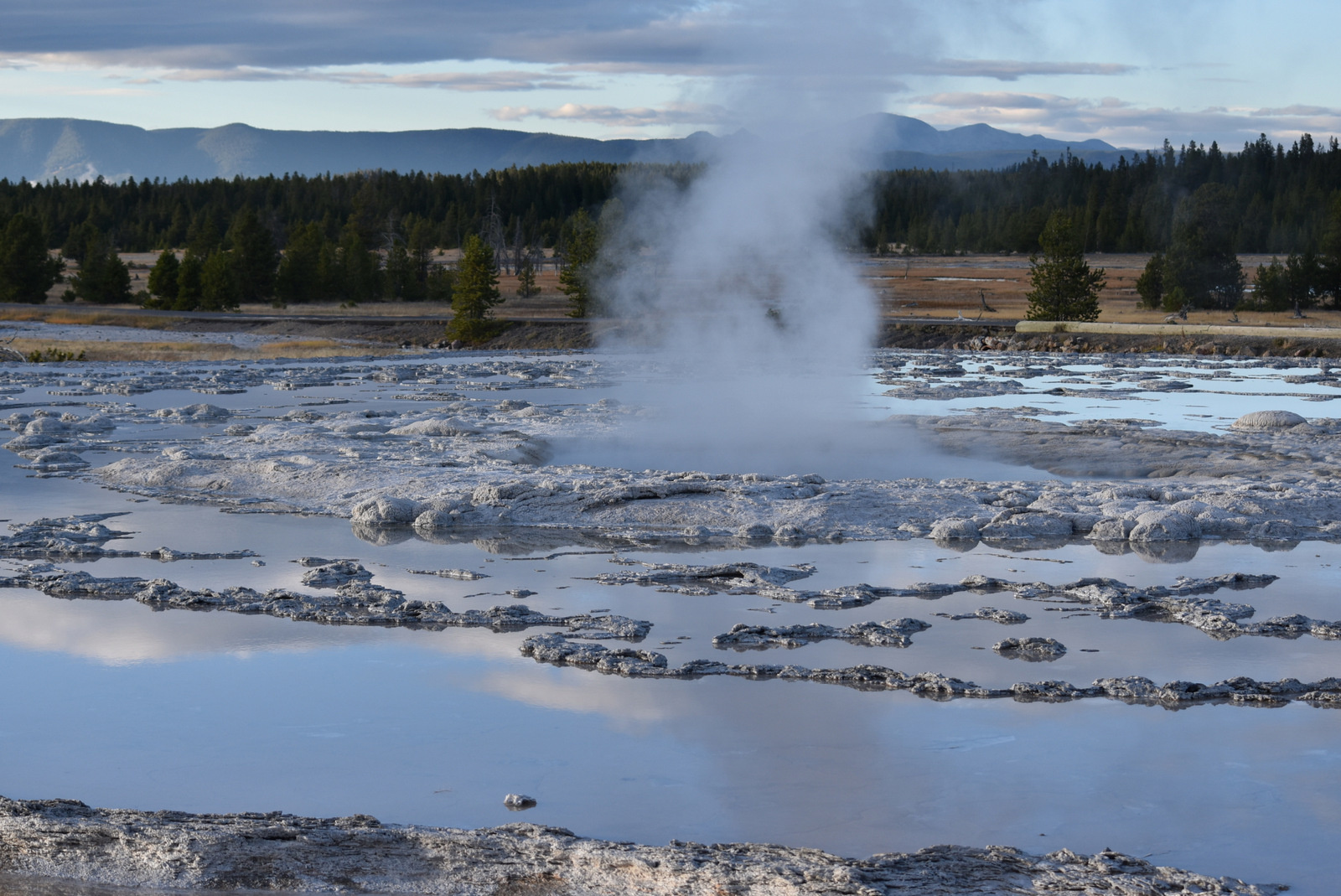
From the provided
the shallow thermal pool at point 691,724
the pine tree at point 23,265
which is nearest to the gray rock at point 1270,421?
the shallow thermal pool at point 691,724

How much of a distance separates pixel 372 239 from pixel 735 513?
10107 centimetres

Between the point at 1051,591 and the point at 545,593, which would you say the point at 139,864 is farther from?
the point at 1051,591

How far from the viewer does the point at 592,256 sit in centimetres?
5747

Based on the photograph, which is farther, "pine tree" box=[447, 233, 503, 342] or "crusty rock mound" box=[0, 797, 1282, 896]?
"pine tree" box=[447, 233, 503, 342]

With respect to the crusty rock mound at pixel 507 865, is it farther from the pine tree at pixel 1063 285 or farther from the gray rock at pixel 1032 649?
the pine tree at pixel 1063 285

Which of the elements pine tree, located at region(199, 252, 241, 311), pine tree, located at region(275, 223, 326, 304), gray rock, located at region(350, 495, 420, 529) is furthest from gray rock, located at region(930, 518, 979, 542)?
pine tree, located at region(275, 223, 326, 304)

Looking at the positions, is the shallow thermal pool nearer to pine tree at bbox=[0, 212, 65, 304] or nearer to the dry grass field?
the dry grass field

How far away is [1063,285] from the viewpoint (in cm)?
5756

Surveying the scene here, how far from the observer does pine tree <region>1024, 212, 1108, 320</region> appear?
57291 mm

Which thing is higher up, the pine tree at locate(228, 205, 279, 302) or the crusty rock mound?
the pine tree at locate(228, 205, 279, 302)

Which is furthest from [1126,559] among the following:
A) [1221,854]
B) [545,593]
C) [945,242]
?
[945,242]

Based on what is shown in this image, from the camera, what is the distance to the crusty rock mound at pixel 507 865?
541 centimetres

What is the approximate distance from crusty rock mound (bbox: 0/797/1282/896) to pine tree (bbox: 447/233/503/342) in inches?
2049

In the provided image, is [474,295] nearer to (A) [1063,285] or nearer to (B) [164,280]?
(B) [164,280]
